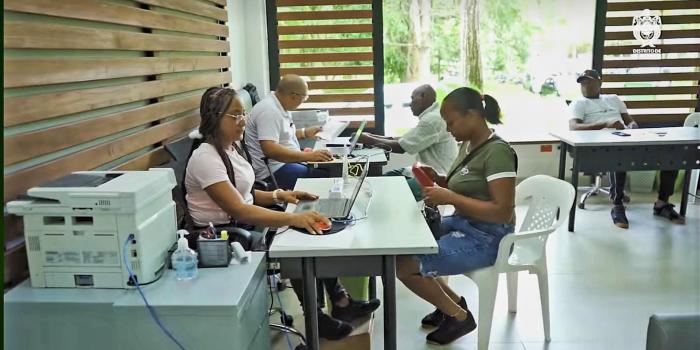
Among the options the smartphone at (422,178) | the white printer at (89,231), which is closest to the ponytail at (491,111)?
the smartphone at (422,178)

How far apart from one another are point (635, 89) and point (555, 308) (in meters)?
3.57

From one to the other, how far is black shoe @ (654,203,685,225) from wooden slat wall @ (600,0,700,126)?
136cm

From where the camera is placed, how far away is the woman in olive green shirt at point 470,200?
2289 mm

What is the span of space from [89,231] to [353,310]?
140 centimetres

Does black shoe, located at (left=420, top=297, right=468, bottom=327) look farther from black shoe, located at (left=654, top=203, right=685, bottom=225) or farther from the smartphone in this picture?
black shoe, located at (left=654, top=203, right=685, bottom=225)

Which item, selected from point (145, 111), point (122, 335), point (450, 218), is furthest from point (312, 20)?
point (122, 335)

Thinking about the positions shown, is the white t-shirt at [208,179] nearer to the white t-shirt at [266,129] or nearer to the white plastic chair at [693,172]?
the white t-shirt at [266,129]

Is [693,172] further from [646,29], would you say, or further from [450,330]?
[450,330]

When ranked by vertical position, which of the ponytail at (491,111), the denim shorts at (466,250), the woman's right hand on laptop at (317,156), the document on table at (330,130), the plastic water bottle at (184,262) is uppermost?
the ponytail at (491,111)

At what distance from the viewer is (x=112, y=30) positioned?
8.18 ft

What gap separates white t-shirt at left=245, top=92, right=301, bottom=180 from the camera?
354 centimetres

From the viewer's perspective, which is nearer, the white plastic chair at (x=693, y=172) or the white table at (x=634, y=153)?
the white table at (x=634, y=153)

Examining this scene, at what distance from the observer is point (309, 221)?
2.10m

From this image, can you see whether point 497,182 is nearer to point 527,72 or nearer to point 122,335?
point 122,335
